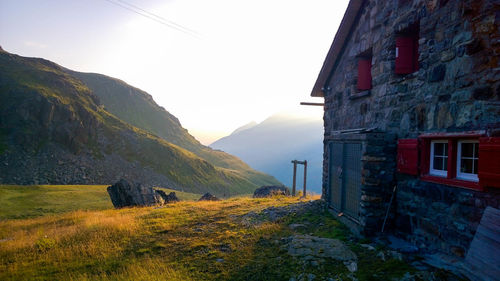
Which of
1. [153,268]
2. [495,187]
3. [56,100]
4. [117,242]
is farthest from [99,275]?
[56,100]

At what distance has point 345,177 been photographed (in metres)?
9.29

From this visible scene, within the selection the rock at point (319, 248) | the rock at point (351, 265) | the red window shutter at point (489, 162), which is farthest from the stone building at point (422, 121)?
the rock at point (351, 265)

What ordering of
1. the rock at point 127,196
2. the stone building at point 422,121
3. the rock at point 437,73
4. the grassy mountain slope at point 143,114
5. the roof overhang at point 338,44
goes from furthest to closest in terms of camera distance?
the grassy mountain slope at point 143,114
the rock at point 127,196
the roof overhang at point 338,44
the rock at point 437,73
the stone building at point 422,121

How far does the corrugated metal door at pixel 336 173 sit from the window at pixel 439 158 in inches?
126

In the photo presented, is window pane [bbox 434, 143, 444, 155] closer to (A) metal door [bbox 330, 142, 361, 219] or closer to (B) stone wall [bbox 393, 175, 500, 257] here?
(B) stone wall [bbox 393, 175, 500, 257]

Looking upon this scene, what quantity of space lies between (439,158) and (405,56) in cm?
299

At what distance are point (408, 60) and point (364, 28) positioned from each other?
2.58m

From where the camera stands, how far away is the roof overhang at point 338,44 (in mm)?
9831

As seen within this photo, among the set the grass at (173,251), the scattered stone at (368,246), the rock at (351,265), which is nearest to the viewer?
the rock at (351,265)

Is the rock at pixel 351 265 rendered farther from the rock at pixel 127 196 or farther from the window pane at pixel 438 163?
the rock at pixel 127 196

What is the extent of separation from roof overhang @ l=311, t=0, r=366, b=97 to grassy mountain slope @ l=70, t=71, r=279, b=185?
80.2 meters

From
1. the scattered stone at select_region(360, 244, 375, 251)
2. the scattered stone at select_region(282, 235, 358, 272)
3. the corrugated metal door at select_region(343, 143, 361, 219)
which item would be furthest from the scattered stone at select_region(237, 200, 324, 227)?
the scattered stone at select_region(360, 244, 375, 251)

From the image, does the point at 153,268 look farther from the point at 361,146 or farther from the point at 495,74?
the point at 495,74

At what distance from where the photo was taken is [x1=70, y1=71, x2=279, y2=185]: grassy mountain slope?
319ft
